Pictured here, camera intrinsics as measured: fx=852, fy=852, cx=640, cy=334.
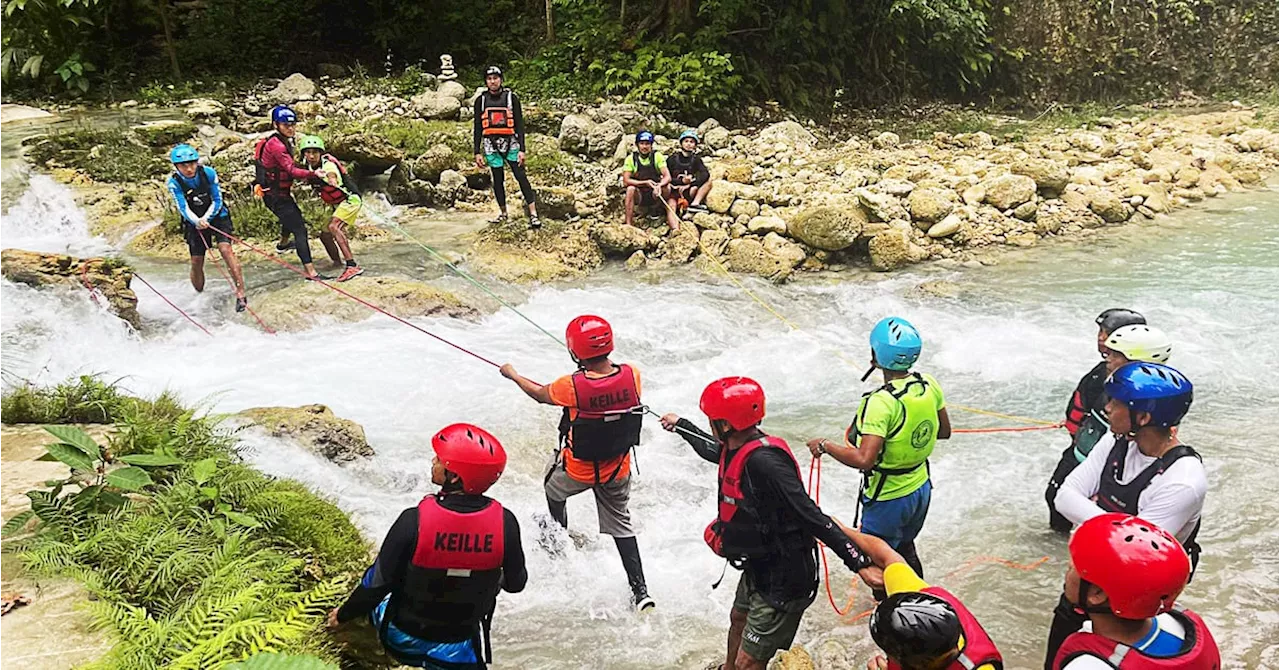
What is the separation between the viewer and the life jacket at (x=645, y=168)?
10961 mm

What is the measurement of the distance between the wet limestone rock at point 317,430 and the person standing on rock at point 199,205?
111 inches

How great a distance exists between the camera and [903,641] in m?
2.26

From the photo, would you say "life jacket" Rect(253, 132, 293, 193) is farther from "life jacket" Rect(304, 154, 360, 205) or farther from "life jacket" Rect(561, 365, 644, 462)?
"life jacket" Rect(561, 365, 644, 462)

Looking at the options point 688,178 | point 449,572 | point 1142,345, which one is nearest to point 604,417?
point 449,572

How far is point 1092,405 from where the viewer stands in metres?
4.76

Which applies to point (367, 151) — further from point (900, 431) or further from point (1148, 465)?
point (1148, 465)

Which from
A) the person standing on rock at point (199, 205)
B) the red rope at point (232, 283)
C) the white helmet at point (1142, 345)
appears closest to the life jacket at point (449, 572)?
the white helmet at point (1142, 345)

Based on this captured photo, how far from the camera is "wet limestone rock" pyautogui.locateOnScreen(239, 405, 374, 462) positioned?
589cm

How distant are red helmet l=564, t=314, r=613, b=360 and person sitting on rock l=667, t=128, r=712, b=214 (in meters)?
7.11

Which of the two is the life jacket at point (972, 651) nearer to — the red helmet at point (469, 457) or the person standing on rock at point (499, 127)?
the red helmet at point (469, 457)

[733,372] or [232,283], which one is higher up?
[232,283]

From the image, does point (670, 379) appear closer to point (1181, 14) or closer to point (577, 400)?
point (577, 400)

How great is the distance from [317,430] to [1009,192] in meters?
10.2

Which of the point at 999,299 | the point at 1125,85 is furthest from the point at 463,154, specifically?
the point at 1125,85
